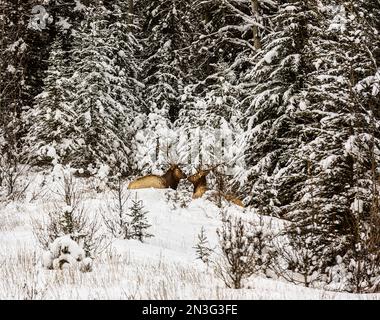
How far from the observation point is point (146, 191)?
49.1ft

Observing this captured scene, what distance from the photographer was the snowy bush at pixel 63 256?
22.3 feet

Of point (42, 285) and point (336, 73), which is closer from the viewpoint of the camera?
point (42, 285)

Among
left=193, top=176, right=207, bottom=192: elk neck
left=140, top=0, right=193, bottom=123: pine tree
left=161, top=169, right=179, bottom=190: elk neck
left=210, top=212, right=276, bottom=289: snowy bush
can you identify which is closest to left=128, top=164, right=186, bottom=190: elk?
left=161, top=169, right=179, bottom=190: elk neck

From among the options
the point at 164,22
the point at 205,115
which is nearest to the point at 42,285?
the point at 205,115

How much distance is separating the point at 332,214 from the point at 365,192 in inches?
29.8

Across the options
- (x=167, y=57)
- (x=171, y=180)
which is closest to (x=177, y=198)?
(x=171, y=180)

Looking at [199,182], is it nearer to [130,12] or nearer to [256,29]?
[256,29]

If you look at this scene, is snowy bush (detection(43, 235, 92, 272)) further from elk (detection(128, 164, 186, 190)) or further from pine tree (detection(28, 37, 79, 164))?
pine tree (detection(28, 37, 79, 164))

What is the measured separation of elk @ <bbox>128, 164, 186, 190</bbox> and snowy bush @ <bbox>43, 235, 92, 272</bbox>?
869 cm

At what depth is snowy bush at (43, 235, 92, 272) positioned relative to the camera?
22.3 feet

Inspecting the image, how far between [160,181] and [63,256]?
350 inches

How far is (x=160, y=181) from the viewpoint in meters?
15.7

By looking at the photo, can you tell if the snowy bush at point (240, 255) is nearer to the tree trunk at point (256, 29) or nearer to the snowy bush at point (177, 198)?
the snowy bush at point (177, 198)
